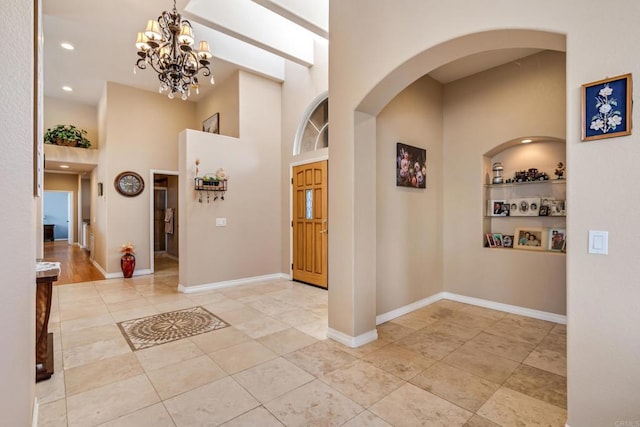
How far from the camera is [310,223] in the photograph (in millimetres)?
5285

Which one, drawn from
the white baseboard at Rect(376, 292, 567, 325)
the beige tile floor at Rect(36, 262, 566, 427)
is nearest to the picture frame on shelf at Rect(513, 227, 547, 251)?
the white baseboard at Rect(376, 292, 567, 325)

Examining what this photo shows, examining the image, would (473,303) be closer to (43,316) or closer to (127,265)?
(43,316)

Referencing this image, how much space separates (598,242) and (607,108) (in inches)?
26.6

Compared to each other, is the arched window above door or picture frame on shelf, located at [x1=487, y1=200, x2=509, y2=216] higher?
the arched window above door

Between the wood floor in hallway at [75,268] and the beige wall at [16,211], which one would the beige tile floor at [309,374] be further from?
the wood floor in hallway at [75,268]

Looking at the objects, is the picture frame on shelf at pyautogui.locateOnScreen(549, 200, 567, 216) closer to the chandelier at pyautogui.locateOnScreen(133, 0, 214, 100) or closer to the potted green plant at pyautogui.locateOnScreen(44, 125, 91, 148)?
the chandelier at pyautogui.locateOnScreen(133, 0, 214, 100)

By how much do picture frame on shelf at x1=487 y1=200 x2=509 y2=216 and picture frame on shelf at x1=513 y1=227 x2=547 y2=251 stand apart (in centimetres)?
29

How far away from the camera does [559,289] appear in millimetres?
3441

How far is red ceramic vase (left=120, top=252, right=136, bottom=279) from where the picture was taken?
586 cm

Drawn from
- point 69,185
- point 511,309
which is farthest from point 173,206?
point 511,309

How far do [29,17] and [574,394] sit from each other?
3.32 meters

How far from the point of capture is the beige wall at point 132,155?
596 centimetres

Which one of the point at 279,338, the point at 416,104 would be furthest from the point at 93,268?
the point at 416,104

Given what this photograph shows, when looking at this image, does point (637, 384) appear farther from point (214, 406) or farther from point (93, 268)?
point (93, 268)
